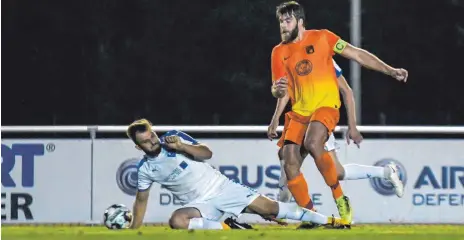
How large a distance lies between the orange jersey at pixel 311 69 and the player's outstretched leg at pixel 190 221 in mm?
1183

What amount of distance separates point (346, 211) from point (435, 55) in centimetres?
801

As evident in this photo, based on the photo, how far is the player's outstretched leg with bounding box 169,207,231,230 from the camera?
13.8m

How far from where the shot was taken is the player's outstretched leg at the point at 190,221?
45.3 ft

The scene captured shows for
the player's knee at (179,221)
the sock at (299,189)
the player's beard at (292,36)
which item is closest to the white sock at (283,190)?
the sock at (299,189)

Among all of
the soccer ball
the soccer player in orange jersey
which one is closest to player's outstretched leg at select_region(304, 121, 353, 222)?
the soccer player in orange jersey

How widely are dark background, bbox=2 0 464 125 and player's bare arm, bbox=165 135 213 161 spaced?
7304 mm

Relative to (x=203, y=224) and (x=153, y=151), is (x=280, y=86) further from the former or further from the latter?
(x=203, y=224)

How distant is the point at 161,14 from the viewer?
22219 mm

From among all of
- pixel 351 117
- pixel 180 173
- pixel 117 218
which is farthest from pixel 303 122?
pixel 117 218

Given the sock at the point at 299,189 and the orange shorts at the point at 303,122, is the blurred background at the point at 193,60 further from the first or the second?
the sock at the point at 299,189

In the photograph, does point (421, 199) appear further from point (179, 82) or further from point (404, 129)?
point (179, 82)

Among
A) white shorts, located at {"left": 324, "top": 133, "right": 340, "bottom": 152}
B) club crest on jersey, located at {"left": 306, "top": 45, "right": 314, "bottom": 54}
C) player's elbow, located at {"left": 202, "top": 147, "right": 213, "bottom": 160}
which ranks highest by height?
club crest on jersey, located at {"left": 306, "top": 45, "right": 314, "bottom": 54}

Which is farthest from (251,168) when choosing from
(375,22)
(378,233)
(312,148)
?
(375,22)

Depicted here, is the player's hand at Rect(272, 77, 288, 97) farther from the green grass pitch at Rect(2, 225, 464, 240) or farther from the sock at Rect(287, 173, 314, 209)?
the green grass pitch at Rect(2, 225, 464, 240)
